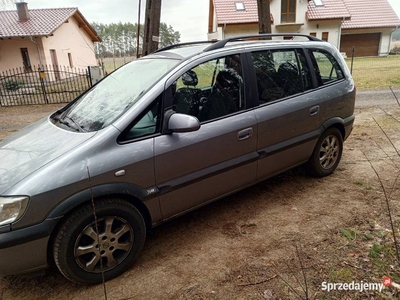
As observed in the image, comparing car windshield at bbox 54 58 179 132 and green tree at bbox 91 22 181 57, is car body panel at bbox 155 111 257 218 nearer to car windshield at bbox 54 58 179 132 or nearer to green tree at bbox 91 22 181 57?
car windshield at bbox 54 58 179 132

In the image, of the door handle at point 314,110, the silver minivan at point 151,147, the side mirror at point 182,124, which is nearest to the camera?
the silver minivan at point 151,147

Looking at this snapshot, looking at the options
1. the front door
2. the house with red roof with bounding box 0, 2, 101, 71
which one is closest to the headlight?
the front door

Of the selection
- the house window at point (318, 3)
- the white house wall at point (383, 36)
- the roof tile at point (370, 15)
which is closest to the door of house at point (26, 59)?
the house window at point (318, 3)

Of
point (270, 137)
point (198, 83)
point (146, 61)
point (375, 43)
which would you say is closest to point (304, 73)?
point (270, 137)

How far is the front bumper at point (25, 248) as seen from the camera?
2035 mm

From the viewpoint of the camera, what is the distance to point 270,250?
2.72 m

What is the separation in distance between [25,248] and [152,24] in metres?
5.69

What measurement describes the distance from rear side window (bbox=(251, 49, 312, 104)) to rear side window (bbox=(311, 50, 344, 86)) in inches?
8.0

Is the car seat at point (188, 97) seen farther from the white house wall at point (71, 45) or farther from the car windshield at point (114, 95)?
the white house wall at point (71, 45)

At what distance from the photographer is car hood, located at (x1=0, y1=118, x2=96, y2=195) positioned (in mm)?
2186

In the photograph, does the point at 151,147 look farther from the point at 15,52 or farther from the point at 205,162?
the point at 15,52

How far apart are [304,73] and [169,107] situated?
74.8 inches

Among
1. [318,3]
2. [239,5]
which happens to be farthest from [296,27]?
[239,5]

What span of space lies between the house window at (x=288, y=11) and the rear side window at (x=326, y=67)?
26.6m
